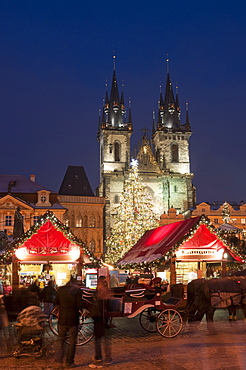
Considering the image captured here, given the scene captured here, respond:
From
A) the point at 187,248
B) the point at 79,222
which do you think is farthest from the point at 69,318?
the point at 79,222

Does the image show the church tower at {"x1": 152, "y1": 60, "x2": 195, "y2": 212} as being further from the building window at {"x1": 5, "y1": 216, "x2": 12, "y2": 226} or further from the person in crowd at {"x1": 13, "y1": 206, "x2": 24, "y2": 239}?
the person in crowd at {"x1": 13, "y1": 206, "x2": 24, "y2": 239}

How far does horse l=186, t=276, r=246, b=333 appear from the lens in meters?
12.7

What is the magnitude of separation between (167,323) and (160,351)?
192 cm

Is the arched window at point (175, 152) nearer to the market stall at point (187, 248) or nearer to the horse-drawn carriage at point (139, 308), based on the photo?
the market stall at point (187, 248)

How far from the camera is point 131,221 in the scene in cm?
4266

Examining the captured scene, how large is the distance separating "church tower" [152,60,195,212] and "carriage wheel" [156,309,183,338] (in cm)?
5761

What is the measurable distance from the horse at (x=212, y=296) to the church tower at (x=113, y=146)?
5168 cm

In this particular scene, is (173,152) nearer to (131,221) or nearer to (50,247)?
(131,221)

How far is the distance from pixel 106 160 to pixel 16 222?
52232 millimetres

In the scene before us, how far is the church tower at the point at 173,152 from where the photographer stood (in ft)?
229

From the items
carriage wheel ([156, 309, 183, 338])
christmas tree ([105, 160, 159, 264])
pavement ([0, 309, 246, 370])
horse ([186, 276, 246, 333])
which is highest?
christmas tree ([105, 160, 159, 264])

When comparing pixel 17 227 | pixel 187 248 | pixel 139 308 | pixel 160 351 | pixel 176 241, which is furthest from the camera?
pixel 17 227

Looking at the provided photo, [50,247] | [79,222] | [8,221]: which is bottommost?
[50,247]

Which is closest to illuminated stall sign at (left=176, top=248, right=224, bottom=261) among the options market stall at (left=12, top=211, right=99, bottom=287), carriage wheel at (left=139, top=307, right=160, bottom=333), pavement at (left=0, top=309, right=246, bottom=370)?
market stall at (left=12, top=211, right=99, bottom=287)
